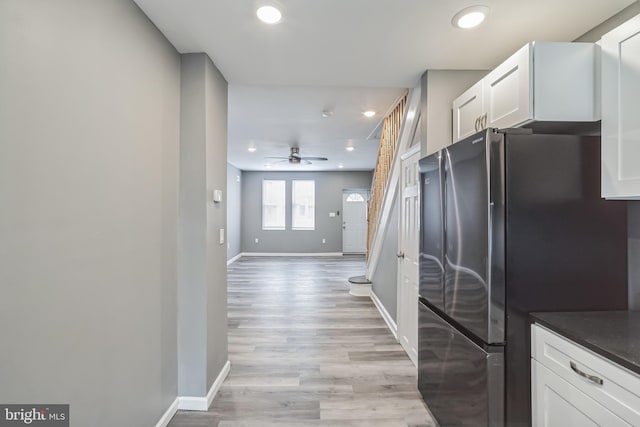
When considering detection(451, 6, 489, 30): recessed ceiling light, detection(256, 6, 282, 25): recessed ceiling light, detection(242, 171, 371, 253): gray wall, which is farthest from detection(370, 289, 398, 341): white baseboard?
detection(242, 171, 371, 253): gray wall

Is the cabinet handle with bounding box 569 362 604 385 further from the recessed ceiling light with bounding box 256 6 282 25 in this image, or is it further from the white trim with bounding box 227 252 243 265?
the white trim with bounding box 227 252 243 265

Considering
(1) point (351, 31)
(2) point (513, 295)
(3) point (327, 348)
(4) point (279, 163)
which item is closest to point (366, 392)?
(3) point (327, 348)

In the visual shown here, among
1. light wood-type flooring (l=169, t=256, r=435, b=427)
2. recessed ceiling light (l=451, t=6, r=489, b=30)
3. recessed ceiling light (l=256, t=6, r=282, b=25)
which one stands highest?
recessed ceiling light (l=451, t=6, r=489, b=30)

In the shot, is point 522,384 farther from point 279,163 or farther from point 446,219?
point 279,163

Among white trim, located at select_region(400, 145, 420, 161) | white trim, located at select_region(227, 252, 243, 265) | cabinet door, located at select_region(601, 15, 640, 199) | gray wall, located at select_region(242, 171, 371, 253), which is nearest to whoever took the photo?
cabinet door, located at select_region(601, 15, 640, 199)

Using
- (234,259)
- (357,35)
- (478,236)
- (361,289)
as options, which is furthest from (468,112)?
(234,259)

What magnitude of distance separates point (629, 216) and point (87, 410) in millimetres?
2729

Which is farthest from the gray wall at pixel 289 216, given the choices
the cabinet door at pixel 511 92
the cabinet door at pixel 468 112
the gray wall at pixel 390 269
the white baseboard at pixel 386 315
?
the cabinet door at pixel 511 92

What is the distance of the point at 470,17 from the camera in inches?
66.7

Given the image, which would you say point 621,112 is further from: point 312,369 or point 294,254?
point 294,254

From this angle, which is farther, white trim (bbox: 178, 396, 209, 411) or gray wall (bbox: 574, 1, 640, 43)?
white trim (bbox: 178, 396, 209, 411)

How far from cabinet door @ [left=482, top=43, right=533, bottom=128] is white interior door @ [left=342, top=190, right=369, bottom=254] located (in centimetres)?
775

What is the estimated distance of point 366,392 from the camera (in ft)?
7.75

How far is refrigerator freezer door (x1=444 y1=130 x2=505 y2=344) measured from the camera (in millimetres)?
1438
